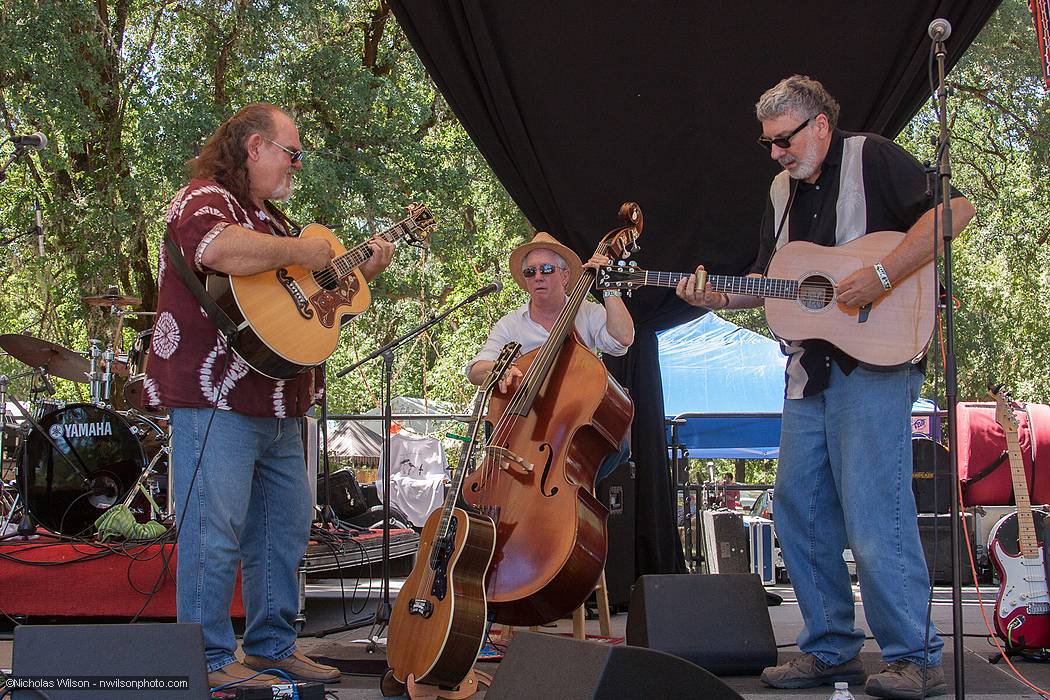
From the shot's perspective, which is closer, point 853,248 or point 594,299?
point 853,248

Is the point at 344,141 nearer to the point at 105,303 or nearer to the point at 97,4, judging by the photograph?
the point at 97,4

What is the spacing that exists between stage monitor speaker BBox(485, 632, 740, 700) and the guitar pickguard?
69.5 inches

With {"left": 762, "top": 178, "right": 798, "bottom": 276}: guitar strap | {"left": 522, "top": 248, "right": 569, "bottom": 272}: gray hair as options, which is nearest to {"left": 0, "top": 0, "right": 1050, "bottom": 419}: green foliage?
{"left": 522, "top": 248, "right": 569, "bottom": 272}: gray hair

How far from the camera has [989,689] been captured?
10.8 feet

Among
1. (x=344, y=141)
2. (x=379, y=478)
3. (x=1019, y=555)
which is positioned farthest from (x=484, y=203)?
(x=1019, y=555)

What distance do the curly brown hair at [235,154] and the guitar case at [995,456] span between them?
4506 millimetres

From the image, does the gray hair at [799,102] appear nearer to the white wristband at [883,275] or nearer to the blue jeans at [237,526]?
the white wristband at [883,275]

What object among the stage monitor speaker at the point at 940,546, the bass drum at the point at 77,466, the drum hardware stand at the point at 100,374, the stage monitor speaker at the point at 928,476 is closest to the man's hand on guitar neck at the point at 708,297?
the stage monitor speaker at the point at 928,476

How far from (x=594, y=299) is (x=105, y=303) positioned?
3674mm

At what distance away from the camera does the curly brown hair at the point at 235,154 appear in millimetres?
3443

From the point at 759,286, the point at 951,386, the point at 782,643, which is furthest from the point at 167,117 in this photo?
the point at 951,386

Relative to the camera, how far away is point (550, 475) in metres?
3.48

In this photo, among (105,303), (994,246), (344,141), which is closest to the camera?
(105,303)

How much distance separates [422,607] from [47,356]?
4.70 m
